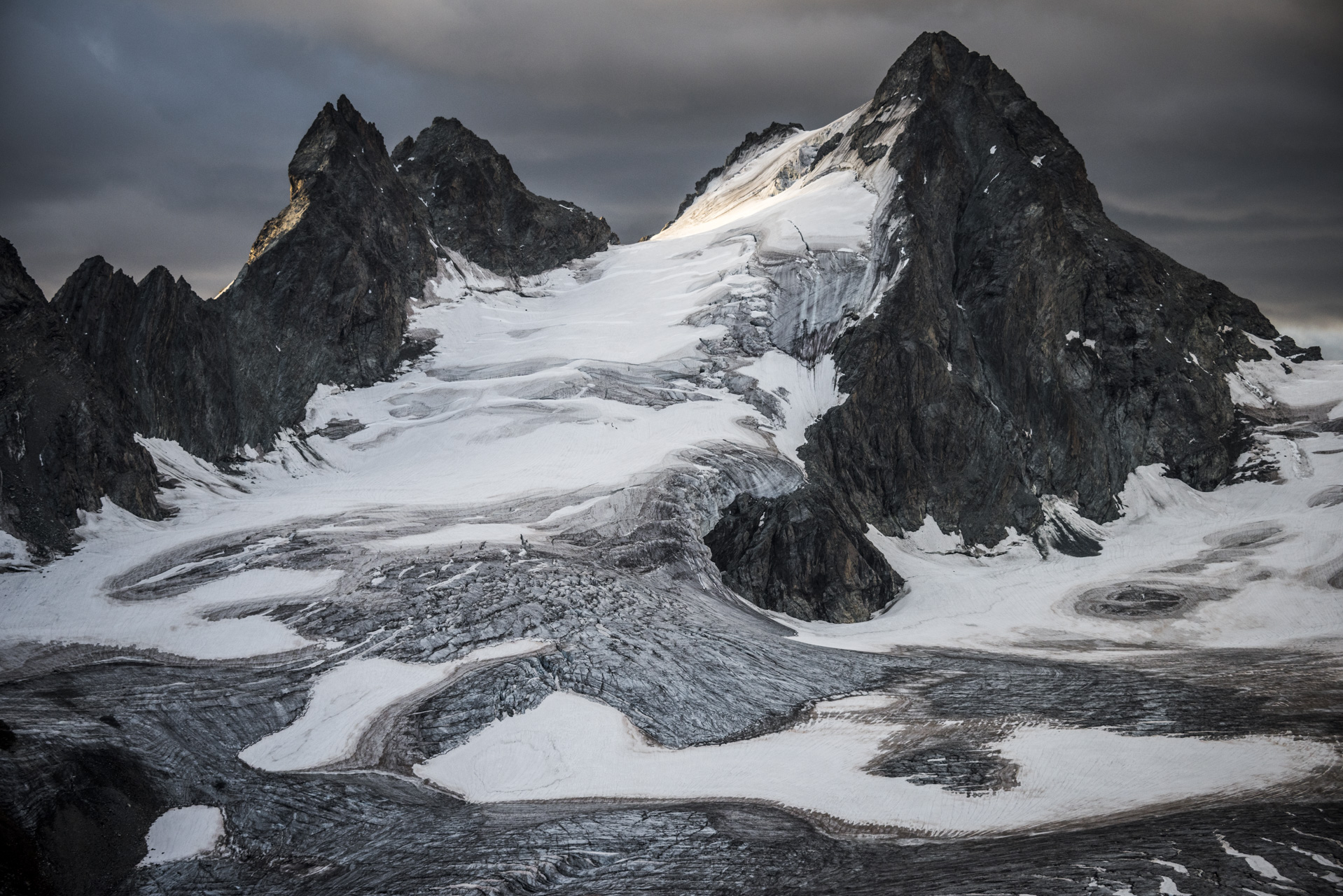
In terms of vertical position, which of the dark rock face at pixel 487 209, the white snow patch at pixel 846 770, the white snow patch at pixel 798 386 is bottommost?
the white snow patch at pixel 846 770

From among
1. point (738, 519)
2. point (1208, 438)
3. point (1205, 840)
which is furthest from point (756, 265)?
point (1205, 840)

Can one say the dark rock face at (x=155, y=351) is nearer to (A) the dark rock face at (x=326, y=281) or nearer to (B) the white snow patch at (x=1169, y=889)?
(A) the dark rock face at (x=326, y=281)

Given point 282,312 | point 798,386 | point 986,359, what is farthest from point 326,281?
point 986,359

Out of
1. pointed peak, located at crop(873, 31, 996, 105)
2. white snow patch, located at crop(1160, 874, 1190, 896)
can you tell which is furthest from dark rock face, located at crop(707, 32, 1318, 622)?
white snow patch, located at crop(1160, 874, 1190, 896)

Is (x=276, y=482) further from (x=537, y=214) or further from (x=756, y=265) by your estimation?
(x=537, y=214)

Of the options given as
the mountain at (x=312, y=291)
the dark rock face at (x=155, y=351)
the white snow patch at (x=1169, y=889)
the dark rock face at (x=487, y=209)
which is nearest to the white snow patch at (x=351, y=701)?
the white snow patch at (x=1169, y=889)

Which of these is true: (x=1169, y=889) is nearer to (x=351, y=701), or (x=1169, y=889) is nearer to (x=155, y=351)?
(x=351, y=701)
